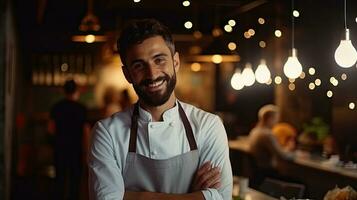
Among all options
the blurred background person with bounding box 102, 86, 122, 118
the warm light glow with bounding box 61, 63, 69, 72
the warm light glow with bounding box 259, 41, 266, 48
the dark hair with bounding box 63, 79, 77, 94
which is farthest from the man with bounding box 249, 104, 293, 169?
the warm light glow with bounding box 61, 63, 69, 72

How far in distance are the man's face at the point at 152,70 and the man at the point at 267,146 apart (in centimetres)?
568

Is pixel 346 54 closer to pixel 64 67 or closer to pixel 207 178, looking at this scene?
pixel 207 178

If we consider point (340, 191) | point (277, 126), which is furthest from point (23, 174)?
point (340, 191)

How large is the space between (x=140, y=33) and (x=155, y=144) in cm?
49

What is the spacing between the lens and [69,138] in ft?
27.3

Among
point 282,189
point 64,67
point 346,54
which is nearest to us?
point 346,54

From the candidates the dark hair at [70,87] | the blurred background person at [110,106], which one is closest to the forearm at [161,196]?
the dark hair at [70,87]

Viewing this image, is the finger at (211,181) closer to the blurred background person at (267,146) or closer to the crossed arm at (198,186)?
the crossed arm at (198,186)

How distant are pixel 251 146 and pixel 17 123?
4735 millimetres

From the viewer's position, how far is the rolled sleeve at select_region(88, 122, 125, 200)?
2652 mm

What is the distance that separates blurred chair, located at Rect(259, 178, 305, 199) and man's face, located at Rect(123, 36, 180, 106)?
2.64 m

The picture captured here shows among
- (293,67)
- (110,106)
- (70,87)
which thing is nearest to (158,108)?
(293,67)

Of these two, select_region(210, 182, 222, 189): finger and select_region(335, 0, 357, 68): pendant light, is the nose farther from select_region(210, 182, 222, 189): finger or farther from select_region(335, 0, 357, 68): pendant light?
select_region(335, 0, 357, 68): pendant light

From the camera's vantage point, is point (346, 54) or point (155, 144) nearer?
point (155, 144)
